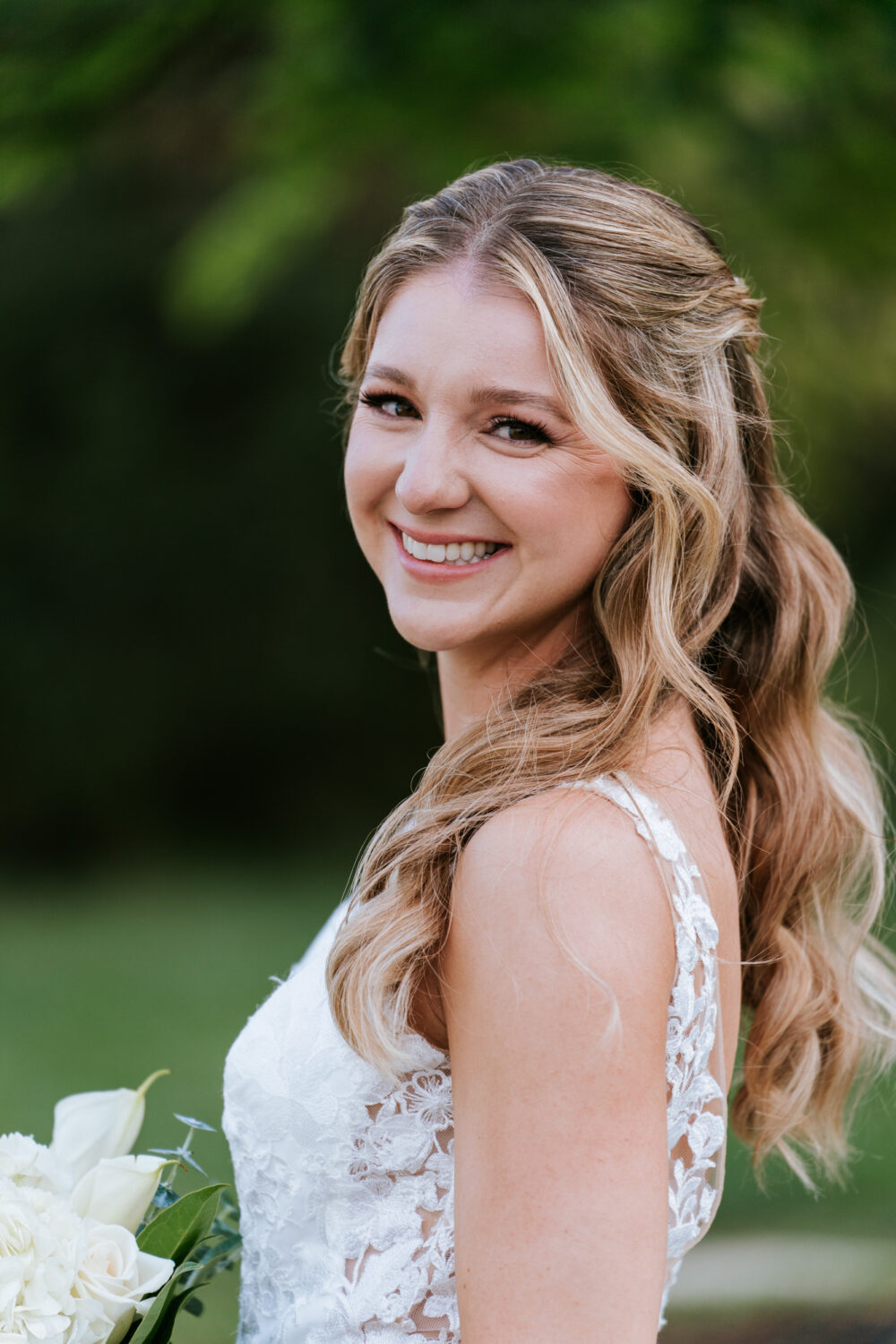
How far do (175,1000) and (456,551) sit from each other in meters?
6.63

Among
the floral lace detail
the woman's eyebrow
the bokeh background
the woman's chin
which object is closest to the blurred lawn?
the bokeh background

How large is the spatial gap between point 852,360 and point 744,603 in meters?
4.04

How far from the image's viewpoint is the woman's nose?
1.86 m

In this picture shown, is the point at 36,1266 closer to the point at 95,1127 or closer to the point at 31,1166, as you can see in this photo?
the point at 31,1166

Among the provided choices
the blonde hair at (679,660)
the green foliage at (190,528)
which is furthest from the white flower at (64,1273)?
the green foliage at (190,528)

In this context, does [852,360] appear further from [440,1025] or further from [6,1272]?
[6,1272]

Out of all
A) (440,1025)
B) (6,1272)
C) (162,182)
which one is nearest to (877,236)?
(440,1025)

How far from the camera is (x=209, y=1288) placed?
17.0 feet

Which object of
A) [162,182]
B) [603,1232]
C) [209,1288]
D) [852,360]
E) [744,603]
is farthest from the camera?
[162,182]

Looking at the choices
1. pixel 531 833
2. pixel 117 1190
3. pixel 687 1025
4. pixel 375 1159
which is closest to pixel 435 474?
pixel 531 833

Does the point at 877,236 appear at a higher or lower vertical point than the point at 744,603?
higher

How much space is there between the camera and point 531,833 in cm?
160

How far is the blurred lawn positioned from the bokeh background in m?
0.03

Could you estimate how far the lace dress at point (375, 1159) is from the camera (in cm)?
177
